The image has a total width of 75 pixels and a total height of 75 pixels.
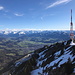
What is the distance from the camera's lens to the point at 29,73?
170 feet

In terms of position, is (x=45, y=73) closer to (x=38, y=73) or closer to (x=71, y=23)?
(x=38, y=73)

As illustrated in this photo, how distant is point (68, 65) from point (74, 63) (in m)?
3.33

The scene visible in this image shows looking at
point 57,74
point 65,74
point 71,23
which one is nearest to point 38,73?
point 57,74


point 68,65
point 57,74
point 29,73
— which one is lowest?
point 29,73

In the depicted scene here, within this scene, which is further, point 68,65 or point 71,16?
point 71,16

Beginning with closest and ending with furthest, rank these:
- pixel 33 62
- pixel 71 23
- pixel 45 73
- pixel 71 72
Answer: pixel 71 72 → pixel 45 73 → pixel 33 62 → pixel 71 23

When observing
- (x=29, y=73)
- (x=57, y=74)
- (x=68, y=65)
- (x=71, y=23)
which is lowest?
(x=29, y=73)

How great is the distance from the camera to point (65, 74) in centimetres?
3638

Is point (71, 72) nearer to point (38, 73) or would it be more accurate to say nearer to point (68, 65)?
point (68, 65)

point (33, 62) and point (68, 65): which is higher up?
point (68, 65)

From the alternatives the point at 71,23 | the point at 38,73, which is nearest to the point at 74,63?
the point at 38,73

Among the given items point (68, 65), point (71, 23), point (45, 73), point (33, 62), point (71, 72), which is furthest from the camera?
point (71, 23)

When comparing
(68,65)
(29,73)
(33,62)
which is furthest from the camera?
(33,62)

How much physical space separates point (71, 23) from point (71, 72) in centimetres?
4773
